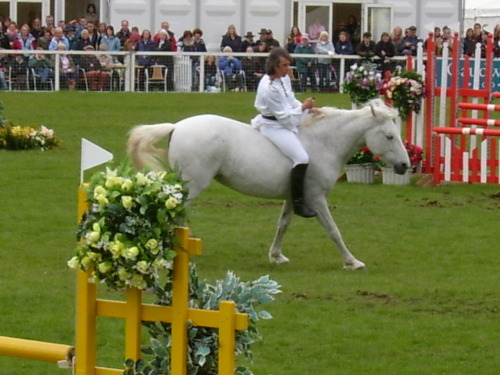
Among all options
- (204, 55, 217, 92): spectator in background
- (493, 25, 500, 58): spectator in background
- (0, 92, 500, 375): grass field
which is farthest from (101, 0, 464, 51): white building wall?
(0, 92, 500, 375): grass field

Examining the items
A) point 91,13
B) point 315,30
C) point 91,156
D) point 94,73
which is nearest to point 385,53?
point 315,30

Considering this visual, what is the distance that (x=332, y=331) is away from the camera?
933 cm

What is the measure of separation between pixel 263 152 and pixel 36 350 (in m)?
6.18

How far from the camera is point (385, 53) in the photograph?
31.8m

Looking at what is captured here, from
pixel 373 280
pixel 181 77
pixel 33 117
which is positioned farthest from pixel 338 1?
pixel 373 280

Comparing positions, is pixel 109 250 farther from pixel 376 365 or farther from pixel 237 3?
pixel 237 3

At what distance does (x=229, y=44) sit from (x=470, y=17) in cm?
1098

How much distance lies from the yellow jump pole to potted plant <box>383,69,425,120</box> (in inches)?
496

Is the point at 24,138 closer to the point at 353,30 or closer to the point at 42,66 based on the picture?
the point at 42,66

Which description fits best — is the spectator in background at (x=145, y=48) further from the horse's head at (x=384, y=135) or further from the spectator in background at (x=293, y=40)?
the horse's head at (x=384, y=135)

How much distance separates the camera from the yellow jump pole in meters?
6.03

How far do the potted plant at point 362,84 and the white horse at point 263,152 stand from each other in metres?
5.68

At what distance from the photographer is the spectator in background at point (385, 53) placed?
3106 cm

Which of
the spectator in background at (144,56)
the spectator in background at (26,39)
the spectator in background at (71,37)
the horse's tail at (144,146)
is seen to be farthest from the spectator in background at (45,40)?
the horse's tail at (144,146)
